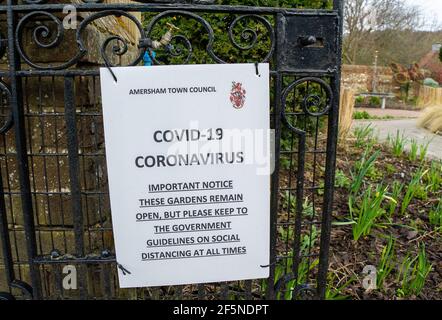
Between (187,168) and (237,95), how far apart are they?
380 mm

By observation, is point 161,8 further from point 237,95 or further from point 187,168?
point 187,168

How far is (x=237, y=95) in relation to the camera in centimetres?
153

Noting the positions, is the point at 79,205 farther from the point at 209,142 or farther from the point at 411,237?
the point at 411,237

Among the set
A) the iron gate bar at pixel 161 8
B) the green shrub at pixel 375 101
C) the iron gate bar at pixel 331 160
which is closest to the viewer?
the iron gate bar at pixel 161 8

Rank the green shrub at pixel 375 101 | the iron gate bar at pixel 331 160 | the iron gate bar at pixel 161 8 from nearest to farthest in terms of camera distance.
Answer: the iron gate bar at pixel 161 8, the iron gate bar at pixel 331 160, the green shrub at pixel 375 101

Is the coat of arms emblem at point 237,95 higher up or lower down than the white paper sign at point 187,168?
higher up

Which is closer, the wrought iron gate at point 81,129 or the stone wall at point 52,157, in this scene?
the wrought iron gate at point 81,129

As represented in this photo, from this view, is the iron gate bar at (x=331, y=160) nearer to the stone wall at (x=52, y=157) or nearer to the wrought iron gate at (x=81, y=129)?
the wrought iron gate at (x=81, y=129)

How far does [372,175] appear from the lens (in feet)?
11.9

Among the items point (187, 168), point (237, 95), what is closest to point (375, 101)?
point (237, 95)

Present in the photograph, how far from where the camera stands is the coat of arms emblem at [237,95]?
4.99ft

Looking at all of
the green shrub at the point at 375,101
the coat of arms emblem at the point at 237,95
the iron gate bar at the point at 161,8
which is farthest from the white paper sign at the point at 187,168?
the green shrub at the point at 375,101

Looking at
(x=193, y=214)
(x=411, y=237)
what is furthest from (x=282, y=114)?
(x=411, y=237)
